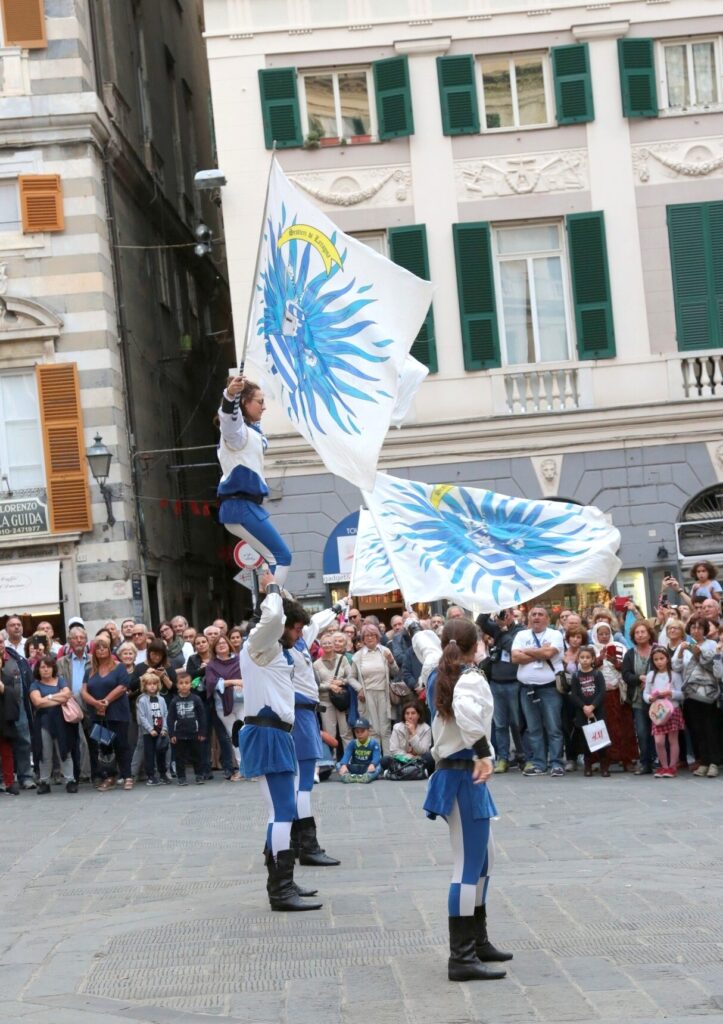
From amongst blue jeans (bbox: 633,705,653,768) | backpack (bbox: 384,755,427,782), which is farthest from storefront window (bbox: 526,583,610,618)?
blue jeans (bbox: 633,705,653,768)

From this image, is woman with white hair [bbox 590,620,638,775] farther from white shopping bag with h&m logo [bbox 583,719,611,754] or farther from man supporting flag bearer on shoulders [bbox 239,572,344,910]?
man supporting flag bearer on shoulders [bbox 239,572,344,910]

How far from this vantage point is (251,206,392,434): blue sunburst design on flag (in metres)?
11.2

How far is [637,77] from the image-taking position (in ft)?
88.0

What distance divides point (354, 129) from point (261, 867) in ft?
55.5

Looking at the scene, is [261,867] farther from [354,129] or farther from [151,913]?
[354,129]

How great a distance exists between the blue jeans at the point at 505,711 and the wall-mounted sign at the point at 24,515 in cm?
1074

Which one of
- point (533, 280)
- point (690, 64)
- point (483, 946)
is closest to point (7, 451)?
point (533, 280)

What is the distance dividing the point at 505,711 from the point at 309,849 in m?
6.77

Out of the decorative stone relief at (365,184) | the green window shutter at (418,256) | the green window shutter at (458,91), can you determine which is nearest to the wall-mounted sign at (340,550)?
the green window shutter at (418,256)

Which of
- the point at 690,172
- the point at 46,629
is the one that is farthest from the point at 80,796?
the point at 690,172

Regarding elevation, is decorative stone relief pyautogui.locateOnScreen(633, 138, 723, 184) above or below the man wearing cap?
above

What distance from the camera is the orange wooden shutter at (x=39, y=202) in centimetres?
2753

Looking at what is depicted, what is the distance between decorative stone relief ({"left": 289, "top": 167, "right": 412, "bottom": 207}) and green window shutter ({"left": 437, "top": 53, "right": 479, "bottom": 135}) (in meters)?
1.07

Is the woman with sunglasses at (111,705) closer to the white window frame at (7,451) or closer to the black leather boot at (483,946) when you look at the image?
the white window frame at (7,451)
